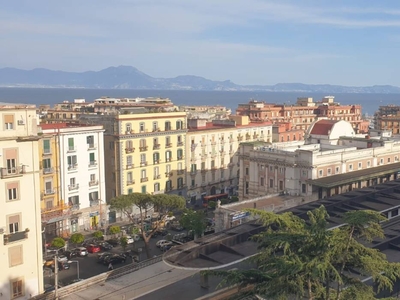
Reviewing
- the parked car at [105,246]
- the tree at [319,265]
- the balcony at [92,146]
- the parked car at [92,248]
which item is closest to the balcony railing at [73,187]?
the balcony at [92,146]

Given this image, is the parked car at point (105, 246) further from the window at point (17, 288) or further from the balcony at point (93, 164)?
the window at point (17, 288)

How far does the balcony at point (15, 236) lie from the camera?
111ft

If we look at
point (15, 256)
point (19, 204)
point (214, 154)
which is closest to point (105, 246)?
point (15, 256)

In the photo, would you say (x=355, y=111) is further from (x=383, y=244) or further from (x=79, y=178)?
(x=383, y=244)

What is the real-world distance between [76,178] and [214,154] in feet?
94.9

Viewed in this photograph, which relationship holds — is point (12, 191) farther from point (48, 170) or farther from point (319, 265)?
point (48, 170)

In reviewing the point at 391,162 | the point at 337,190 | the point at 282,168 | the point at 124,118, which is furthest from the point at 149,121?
the point at 391,162

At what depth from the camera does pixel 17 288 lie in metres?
34.8

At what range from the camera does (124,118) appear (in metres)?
68.4

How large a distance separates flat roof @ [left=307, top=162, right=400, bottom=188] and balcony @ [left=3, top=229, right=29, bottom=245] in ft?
118

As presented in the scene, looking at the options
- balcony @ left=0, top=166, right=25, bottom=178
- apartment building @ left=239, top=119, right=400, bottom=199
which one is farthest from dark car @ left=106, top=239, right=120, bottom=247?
balcony @ left=0, top=166, right=25, bottom=178

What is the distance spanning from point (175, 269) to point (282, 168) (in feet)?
102

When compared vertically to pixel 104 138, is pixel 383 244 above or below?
below

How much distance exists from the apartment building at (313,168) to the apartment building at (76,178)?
1899 cm
